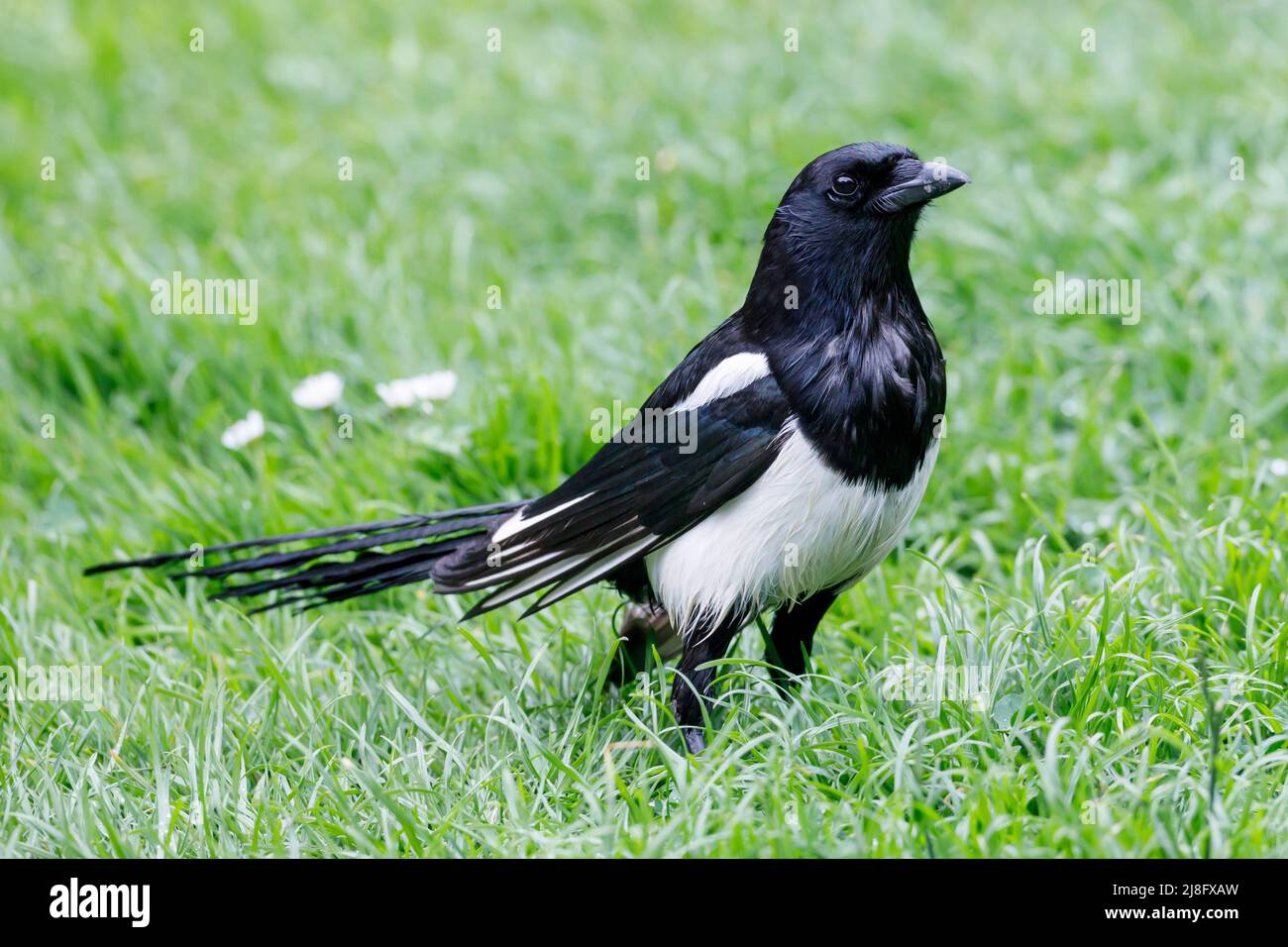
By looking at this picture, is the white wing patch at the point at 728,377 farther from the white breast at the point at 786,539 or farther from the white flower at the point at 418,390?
the white flower at the point at 418,390

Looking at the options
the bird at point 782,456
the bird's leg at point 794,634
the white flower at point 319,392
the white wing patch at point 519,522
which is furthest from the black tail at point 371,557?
the white flower at point 319,392

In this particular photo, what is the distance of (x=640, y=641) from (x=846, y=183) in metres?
1.07

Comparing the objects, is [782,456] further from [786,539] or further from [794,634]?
[794,634]

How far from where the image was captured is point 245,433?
14.4 ft

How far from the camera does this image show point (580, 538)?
3.01m

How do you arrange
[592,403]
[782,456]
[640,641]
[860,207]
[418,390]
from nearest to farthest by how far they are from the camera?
[782,456]
[860,207]
[640,641]
[592,403]
[418,390]

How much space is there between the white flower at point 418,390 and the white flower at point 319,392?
0.17 m

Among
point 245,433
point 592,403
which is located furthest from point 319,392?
point 592,403

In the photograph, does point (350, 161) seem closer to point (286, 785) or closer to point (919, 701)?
point (286, 785)

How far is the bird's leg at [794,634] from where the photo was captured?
307 centimetres

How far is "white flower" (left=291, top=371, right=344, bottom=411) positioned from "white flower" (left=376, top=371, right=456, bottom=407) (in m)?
0.17

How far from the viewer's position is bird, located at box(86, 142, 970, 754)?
2.77 metres
